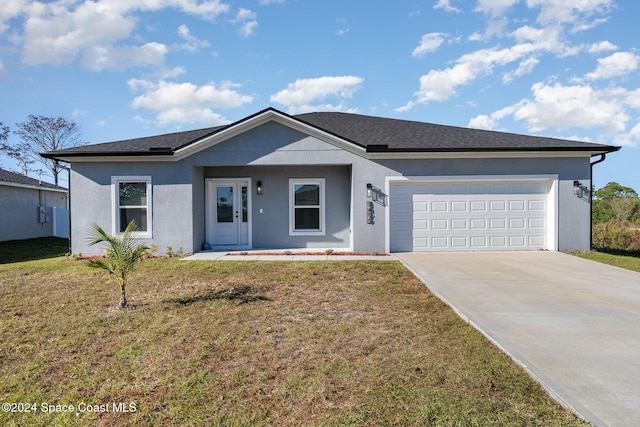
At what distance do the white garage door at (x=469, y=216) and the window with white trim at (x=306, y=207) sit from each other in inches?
97.3

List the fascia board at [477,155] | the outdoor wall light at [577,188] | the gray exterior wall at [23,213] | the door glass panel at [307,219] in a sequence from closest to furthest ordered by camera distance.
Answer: the fascia board at [477,155] < the outdoor wall light at [577,188] < the door glass panel at [307,219] < the gray exterior wall at [23,213]

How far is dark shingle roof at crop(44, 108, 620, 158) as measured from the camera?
10047 millimetres

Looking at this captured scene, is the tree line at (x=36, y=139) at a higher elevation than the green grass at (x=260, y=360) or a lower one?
higher

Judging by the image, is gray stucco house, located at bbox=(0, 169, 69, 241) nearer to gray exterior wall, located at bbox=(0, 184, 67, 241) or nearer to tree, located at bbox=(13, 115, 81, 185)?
gray exterior wall, located at bbox=(0, 184, 67, 241)

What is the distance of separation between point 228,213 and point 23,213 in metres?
13.7

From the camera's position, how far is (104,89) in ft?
45.6

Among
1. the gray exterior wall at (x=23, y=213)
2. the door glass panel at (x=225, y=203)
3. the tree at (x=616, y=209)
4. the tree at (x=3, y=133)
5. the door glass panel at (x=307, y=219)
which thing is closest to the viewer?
the door glass panel at (x=307, y=219)

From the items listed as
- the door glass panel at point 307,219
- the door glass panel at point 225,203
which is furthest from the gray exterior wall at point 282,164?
the door glass panel at point 307,219

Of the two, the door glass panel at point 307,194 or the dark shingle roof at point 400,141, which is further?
the door glass panel at point 307,194

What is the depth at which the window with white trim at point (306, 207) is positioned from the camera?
1130cm

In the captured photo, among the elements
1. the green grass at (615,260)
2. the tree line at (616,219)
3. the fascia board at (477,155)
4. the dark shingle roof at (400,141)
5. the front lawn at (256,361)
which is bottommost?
the front lawn at (256,361)

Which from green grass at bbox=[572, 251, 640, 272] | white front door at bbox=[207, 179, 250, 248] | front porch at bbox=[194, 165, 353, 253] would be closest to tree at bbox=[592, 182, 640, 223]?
green grass at bbox=[572, 251, 640, 272]

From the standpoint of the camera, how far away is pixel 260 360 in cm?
352

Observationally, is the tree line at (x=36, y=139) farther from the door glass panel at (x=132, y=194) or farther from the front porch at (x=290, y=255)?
the front porch at (x=290, y=255)
